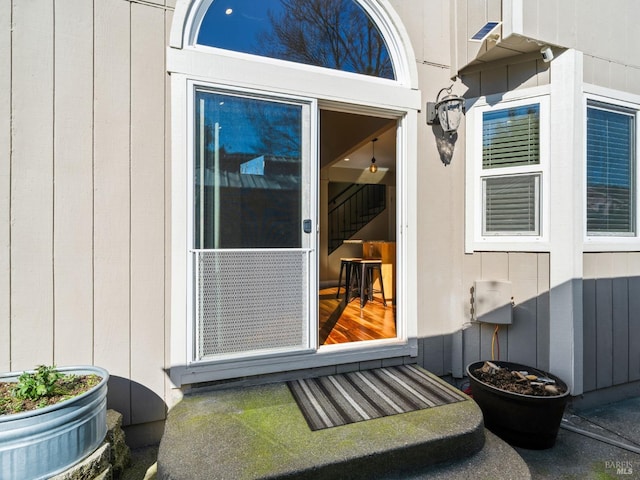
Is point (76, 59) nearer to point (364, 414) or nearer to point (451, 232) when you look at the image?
point (364, 414)

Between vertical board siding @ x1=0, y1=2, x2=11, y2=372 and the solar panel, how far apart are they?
3.22 metres

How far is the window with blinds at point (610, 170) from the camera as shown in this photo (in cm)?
282

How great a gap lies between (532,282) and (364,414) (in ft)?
5.93

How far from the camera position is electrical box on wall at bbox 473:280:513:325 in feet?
8.90

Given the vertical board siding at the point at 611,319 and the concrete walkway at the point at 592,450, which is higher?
the vertical board siding at the point at 611,319

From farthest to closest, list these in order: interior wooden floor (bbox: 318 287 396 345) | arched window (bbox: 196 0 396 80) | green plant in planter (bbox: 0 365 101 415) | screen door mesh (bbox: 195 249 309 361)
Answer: interior wooden floor (bbox: 318 287 396 345), arched window (bbox: 196 0 396 80), screen door mesh (bbox: 195 249 309 361), green plant in planter (bbox: 0 365 101 415)

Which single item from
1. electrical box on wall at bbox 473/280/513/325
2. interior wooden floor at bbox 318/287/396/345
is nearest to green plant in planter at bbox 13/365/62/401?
interior wooden floor at bbox 318/287/396/345

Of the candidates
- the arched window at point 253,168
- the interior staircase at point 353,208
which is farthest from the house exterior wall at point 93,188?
the interior staircase at point 353,208

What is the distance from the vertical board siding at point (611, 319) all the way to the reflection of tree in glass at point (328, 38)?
8.07 ft

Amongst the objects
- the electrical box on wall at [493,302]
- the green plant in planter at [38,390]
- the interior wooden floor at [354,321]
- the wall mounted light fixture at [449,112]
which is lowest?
the interior wooden floor at [354,321]

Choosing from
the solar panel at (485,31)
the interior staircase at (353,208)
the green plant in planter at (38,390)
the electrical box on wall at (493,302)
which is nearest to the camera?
the green plant in planter at (38,390)

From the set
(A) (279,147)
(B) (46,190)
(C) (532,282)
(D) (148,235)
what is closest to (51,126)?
(B) (46,190)

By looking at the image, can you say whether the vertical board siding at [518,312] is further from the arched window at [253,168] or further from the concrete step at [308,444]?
the concrete step at [308,444]

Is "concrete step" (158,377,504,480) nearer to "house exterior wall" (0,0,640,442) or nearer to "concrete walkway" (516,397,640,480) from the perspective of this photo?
"concrete walkway" (516,397,640,480)
